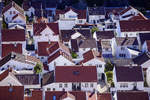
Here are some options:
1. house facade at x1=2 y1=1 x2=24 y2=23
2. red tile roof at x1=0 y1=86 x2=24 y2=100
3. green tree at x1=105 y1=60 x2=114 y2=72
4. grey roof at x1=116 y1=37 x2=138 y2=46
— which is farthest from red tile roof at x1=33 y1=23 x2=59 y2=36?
red tile roof at x1=0 y1=86 x2=24 y2=100

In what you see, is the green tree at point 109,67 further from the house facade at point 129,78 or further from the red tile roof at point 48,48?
the red tile roof at point 48,48

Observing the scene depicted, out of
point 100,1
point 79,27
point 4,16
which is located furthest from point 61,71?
point 100,1

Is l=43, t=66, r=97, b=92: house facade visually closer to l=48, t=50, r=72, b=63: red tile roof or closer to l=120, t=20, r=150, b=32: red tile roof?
l=48, t=50, r=72, b=63: red tile roof

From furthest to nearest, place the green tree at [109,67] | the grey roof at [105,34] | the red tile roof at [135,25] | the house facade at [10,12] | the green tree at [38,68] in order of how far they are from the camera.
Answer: the house facade at [10,12] → the red tile roof at [135,25] → the grey roof at [105,34] → the green tree at [109,67] → the green tree at [38,68]

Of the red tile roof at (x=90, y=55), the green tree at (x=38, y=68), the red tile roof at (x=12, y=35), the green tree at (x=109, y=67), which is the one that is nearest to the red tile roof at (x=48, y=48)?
the red tile roof at (x=90, y=55)

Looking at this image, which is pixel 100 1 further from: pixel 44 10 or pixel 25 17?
pixel 25 17

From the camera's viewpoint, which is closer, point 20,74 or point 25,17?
point 20,74

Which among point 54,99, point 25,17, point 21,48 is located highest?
point 25,17
